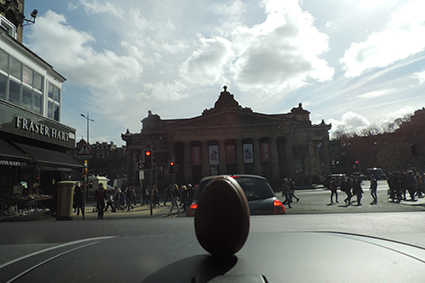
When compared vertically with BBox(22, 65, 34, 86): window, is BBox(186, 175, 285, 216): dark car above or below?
below

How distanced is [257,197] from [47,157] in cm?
1344

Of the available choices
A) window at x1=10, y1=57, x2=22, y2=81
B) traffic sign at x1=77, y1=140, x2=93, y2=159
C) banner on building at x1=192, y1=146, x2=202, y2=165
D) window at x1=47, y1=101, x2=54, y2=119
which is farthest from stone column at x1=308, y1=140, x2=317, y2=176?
window at x1=10, y1=57, x2=22, y2=81

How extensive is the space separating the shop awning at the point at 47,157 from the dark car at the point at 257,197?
1113 cm

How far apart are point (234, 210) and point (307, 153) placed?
204ft

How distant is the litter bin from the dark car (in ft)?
24.3

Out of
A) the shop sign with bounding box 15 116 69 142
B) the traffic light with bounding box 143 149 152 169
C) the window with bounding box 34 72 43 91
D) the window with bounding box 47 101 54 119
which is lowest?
the traffic light with bounding box 143 149 152 169

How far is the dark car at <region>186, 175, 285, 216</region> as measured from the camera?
6.64 m

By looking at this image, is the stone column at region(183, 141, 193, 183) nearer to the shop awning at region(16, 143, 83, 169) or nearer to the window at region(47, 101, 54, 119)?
the shop awning at region(16, 143, 83, 169)

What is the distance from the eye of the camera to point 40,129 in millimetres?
15906

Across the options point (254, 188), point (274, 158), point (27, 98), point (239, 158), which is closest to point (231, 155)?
point (239, 158)

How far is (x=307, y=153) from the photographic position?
60.2m

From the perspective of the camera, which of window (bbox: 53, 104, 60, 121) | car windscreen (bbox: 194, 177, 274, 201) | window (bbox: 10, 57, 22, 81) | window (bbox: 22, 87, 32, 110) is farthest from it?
window (bbox: 53, 104, 60, 121)

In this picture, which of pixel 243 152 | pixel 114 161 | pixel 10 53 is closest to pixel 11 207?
pixel 10 53

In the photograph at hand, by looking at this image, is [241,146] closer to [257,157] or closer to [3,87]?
[257,157]
